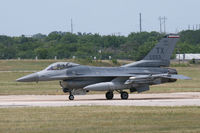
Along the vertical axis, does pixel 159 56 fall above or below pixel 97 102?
above

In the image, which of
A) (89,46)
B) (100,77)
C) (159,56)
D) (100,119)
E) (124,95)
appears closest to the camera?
(100,119)

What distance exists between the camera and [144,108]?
79.7 ft

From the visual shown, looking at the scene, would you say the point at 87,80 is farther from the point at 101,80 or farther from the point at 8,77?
the point at 8,77

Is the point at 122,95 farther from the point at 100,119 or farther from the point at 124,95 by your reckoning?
the point at 100,119

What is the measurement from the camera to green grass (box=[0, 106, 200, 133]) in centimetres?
1783

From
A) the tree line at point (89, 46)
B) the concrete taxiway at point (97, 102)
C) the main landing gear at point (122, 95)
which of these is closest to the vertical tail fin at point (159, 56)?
the main landing gear at point (122, 95)

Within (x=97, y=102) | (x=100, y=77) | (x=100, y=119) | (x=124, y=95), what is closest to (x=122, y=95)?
(x=124, y=95)

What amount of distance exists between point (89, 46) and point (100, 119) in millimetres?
101823

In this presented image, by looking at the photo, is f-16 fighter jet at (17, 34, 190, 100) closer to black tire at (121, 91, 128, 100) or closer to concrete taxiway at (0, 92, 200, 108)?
black tire at (121, 91, 128, 100)

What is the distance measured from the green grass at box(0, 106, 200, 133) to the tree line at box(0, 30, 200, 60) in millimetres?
62610

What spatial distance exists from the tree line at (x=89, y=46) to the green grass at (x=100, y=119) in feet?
205

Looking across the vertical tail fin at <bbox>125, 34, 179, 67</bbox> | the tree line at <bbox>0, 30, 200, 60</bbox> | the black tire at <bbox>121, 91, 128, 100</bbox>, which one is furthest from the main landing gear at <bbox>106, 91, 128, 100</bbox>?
the tree line at <bbox>0, 30, 200, 60</bbox>

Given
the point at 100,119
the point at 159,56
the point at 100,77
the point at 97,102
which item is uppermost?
the point at 159,56

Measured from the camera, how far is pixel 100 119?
2039 centimetres
